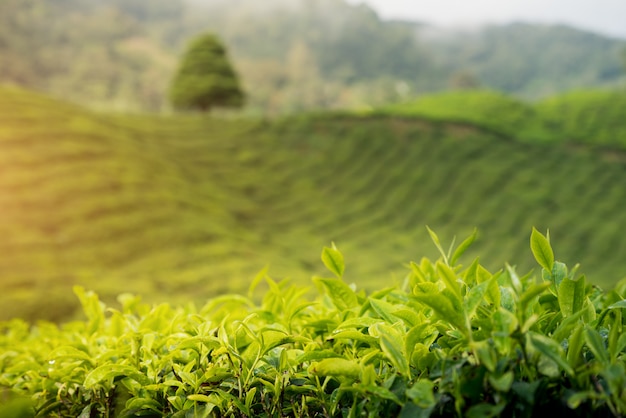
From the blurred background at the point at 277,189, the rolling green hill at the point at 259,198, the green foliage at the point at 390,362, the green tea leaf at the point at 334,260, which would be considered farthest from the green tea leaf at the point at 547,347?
the rolling green hill at the point at 259,198

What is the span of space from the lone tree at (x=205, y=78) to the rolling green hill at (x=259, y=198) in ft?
13.2

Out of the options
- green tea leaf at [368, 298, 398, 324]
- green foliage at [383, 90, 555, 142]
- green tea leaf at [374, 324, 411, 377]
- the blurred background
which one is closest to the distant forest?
green foliage at [383, 90, 555, 142]

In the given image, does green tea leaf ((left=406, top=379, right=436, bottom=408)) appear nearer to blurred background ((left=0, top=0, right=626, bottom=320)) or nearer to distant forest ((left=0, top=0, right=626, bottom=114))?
blurred background ((left=0, top=0, right=626, bottom=320))

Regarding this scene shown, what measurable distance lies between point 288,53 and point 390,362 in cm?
4713

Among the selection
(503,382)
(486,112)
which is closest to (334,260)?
(503,382)

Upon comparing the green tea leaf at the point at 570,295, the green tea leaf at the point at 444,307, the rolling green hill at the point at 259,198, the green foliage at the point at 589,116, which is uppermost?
the green tea leaf at the point at 444,307

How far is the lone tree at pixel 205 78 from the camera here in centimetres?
1755

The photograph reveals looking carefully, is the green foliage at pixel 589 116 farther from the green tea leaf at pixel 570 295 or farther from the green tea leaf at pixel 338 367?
the green tea leaf at pixel 338 367

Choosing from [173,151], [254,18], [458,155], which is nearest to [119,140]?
[173,151]

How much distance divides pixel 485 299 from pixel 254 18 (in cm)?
5400

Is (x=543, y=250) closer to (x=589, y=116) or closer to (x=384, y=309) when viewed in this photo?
(x=384, y=309)

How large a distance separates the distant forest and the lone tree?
887 cm

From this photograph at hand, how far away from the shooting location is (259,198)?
10.7 metres

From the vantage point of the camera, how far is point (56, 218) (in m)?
7.78
